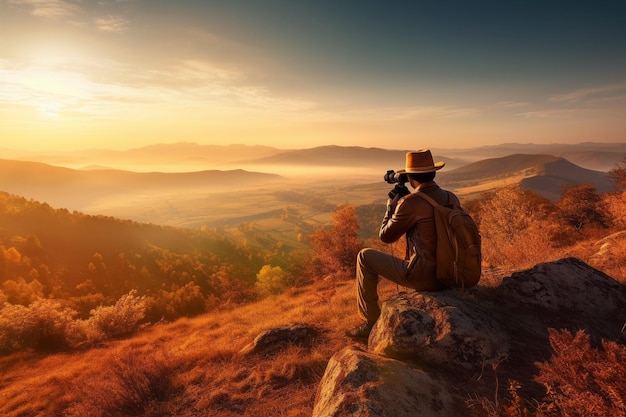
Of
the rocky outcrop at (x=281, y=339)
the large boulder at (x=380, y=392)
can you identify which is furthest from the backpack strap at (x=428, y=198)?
the rocky outcrop at (x=281, y=339)

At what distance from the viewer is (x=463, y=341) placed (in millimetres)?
4492

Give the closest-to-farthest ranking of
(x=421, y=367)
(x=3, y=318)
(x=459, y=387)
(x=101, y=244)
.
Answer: (x=459, y=387), (x=421, y=367), (x=3, y=318), (x=101, y=244)

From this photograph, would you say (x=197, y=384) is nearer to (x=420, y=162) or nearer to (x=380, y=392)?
(x=380, y=392)

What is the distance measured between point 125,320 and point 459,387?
1809cm

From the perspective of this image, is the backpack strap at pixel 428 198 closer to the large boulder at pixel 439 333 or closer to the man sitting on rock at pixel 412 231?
the man sitting on rock at pixel 412 231

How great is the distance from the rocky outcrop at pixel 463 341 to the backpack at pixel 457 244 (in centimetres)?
55

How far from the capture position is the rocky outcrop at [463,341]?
3.54 meters

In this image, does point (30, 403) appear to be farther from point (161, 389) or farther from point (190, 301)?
point (190, 301)

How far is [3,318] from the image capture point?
13.7 metres

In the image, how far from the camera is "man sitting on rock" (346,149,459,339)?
4859 mm

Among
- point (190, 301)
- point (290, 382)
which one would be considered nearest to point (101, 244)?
point (190, 301)

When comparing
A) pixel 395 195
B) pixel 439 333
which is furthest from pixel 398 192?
pixel 439 333

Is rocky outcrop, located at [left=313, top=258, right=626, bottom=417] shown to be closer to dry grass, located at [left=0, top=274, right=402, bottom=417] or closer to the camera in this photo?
dry grass, located at [left=0, top=274, right=402, bottom=417]

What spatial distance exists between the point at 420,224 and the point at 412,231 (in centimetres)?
30
